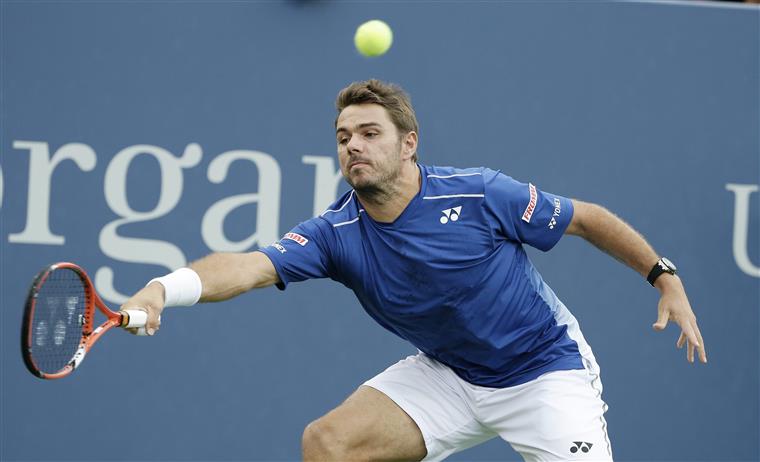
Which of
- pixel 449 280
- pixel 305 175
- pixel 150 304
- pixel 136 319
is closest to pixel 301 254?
pixel 449 280

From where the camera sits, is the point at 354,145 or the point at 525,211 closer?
the point at 354,145

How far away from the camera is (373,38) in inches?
220

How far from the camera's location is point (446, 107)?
590 cm

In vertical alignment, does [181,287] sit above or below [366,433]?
above

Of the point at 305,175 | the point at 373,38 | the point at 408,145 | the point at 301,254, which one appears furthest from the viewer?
the point at 305,175

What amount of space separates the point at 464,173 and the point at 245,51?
177cm

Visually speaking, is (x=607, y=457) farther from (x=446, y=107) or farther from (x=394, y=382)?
(x=446, y=107)

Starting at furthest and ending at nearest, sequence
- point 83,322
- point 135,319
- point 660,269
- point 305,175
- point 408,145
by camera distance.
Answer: point 305,175, point 408,145, point 660,269, point 83,322, point 135,319

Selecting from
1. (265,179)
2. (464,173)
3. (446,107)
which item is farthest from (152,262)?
(464,173)

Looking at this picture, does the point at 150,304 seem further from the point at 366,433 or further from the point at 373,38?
the point at 373,38

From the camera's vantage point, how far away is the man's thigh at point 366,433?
4.27m

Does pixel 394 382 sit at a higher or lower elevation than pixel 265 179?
lower

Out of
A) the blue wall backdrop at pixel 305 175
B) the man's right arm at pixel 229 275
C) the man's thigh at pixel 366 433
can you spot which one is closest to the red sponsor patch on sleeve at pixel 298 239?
the man's right arm at pixel 229 275

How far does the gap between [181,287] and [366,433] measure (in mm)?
926
